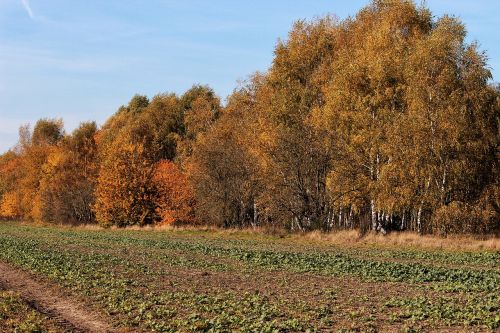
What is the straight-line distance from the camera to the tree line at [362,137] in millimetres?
38750

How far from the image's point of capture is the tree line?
38.8m

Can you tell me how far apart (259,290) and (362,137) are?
24999 millimetres

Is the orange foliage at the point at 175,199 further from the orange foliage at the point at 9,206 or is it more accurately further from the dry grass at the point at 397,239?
the orange foliage at the point at 9,206

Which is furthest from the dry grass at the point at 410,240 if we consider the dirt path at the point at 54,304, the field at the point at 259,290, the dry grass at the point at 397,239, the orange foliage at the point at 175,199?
the orange foliage at the point at 175,199

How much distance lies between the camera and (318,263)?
26.2 metres

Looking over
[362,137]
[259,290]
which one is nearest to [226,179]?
[362,137]

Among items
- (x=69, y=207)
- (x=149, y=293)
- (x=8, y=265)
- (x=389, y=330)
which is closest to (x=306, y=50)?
(x=8, y=265)

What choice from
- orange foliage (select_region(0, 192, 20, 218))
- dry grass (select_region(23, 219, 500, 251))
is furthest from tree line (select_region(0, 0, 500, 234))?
orange foliage (select_region(0, 192, 20, 218))

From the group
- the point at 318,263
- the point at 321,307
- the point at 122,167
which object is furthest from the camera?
the point at 122,167

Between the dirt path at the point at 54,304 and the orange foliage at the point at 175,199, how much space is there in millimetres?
41234

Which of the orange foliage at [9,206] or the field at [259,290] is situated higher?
the orange foliage at [9,206]

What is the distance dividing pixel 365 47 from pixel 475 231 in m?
17.2

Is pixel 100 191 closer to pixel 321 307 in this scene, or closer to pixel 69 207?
pixel 69 207

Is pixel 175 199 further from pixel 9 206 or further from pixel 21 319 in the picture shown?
pixel 21 319
